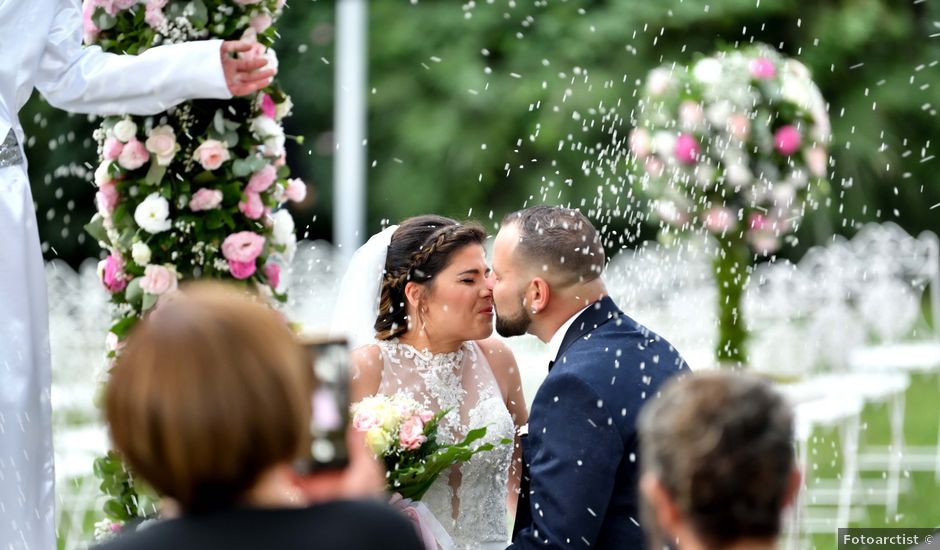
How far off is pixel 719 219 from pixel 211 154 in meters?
4.00

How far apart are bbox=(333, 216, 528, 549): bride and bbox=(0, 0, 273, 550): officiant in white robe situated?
3.50 feet

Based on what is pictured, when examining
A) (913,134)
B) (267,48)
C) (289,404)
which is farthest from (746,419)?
(913,134)

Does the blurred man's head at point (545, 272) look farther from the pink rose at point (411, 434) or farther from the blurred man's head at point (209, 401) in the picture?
the blurred man's head at point (209, 401)

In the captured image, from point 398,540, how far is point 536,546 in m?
1.78

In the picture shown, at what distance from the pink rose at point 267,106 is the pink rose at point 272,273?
1.49 feet

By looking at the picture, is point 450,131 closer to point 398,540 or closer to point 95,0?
point 95,0

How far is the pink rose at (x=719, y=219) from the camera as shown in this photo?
7.37 metres

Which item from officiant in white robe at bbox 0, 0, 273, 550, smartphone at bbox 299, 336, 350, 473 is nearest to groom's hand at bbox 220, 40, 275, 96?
officiant in white robe at bbox 0, 0, 273, 550

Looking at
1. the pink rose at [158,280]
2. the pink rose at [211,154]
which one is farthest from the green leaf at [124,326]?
the pink rose at [211,154]

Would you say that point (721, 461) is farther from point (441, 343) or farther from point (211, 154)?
point (441, 343)

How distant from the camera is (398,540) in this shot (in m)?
2.12

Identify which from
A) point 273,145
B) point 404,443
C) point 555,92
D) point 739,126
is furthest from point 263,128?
point 555,92

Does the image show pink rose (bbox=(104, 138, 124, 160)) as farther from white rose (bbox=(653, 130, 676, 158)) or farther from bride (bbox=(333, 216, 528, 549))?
white rose (bbox=(653, 130, 676, 158))

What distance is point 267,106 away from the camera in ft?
13.5
